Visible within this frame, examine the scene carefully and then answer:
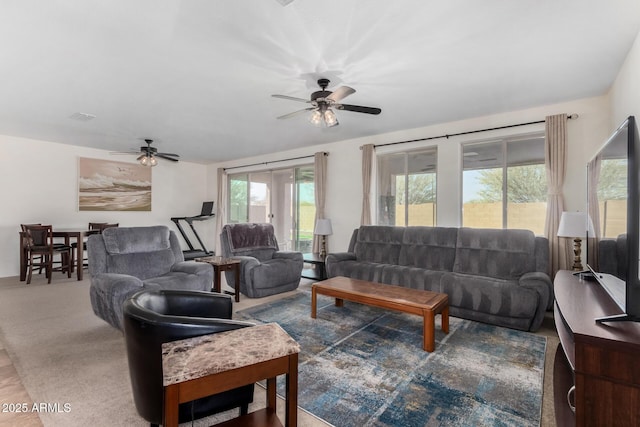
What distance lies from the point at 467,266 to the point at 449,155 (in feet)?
5.53

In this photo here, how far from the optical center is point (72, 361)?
7.71 ft

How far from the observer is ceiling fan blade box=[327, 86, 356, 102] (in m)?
2.64

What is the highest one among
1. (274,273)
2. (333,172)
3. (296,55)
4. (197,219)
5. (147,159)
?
(296,55)

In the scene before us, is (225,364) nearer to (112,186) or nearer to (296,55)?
(296,55)

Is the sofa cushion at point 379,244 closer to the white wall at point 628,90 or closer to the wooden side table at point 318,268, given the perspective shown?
the wooden side table at point 318,268

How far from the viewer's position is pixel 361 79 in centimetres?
304

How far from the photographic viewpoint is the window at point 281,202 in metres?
6.59

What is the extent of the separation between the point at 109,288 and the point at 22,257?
375 centimetres

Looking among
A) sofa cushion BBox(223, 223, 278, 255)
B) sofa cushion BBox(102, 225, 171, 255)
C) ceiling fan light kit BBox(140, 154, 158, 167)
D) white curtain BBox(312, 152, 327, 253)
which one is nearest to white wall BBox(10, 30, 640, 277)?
white curtain BBox(312, 152, 327, 253)

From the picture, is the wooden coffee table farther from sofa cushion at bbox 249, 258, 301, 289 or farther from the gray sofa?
sofa cushion at bbox 249, 258, 301, 289

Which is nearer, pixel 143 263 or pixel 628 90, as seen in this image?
pixel 628 90

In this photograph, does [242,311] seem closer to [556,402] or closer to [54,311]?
[54,311]

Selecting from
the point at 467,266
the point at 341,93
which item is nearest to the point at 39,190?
the point at 341,93

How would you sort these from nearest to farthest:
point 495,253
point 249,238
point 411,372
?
point 411,372 < point 495,253 < point 249,238
